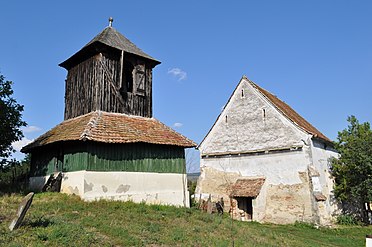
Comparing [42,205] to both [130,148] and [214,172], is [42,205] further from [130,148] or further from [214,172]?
[214,172]

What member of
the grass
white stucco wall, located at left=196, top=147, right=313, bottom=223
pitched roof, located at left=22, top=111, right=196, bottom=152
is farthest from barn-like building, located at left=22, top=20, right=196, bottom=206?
white stucco wall, located at left=196, top=147, right=313, bottom=223

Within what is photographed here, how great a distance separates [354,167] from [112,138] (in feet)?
49.9

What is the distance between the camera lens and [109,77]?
16.4 m

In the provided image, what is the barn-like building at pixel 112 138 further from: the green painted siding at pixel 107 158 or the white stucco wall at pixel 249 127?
the white stucco wall at pixel 249 127

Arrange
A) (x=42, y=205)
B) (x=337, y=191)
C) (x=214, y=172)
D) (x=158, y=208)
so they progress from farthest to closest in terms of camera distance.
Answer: (x=214, y=172) → (x=337, y=191) → (x=158, y=208) → (x=42, y=205)

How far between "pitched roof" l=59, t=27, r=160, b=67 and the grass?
8026mm

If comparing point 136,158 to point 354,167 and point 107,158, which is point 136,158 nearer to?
point 107,158

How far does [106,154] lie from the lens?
46.1 ft

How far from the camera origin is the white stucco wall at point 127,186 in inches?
522

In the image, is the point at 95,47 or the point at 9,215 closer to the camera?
the point at 9,215

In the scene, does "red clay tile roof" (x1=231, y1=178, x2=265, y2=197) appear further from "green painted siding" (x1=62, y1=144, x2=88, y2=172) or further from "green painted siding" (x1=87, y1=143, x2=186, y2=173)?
"green painted siding" (x1=62, y1=144, x2=88, y2=172)

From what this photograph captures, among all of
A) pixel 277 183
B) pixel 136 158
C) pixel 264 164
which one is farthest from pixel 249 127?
pixel 136 158

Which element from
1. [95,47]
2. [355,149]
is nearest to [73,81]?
[95,47]

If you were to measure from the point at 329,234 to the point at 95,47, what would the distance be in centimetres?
1582
